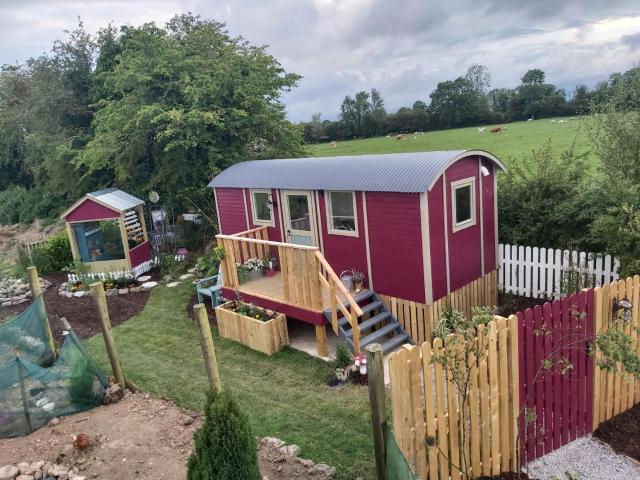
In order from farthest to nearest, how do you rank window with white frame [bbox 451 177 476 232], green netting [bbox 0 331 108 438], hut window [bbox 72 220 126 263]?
hut window [bbox 72 220 126 263] < window with white frame [bbox 451 177 476 232] < green netting [bbox 0 331 108 438]

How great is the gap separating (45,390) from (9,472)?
1.38m

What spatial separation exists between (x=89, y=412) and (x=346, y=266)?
5567mm

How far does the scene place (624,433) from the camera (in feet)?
19.9

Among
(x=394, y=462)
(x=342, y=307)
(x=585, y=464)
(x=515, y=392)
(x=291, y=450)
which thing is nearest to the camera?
(x=394, y=462)

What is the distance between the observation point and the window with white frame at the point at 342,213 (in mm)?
10367

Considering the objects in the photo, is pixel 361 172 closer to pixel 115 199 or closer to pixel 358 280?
pixel 358 280

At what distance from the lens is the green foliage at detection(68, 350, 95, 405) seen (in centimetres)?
720

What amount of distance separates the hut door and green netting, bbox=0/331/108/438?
540 centimetres

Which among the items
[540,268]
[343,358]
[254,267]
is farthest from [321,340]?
[540,268]

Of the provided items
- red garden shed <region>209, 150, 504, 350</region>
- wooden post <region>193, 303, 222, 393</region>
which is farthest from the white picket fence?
wooden post <region>193, 303, 222, 393</region>

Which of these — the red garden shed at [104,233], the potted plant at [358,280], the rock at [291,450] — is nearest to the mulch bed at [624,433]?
the rock at [291,450]

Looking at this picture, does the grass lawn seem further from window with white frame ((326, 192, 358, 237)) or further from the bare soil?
window with white frame ((326, 192, 358, 237))

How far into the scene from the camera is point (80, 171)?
21469 millimetres

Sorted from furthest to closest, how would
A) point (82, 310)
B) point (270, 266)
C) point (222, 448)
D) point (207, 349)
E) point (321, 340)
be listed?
point (82, 310) < point (270, 266) < point (321, 340) < point (207, 349) < point (222, 448)
